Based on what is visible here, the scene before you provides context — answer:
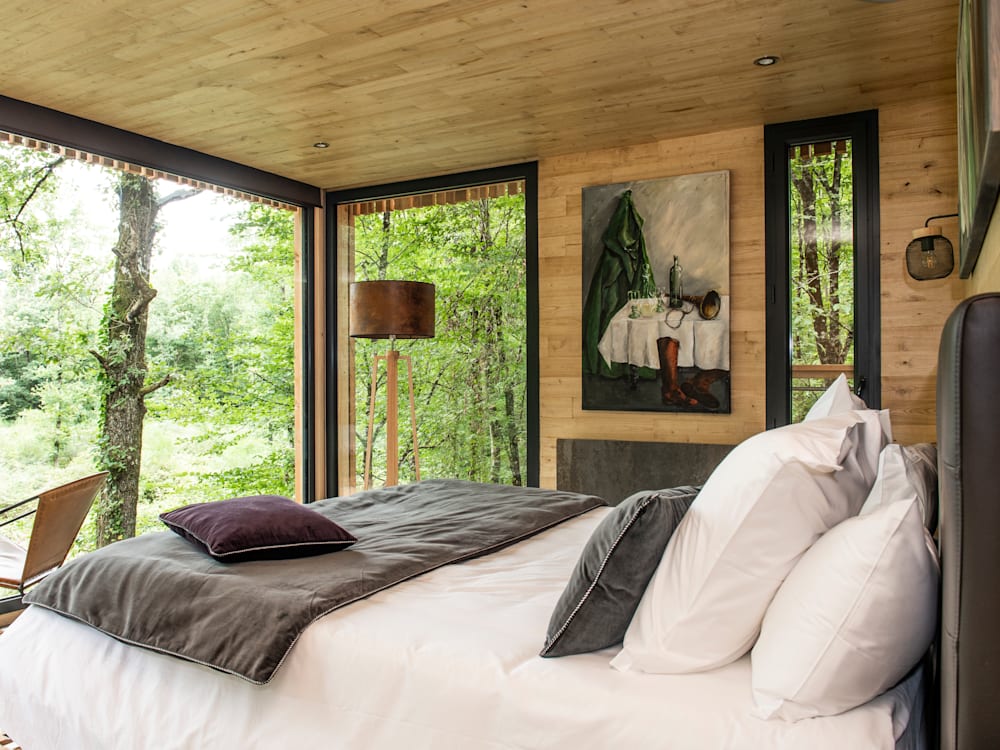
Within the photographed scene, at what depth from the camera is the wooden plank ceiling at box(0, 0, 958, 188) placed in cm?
298

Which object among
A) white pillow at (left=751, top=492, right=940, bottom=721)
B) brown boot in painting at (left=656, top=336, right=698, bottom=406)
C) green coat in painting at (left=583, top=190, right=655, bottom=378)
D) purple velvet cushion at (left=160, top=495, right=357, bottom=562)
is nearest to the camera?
white pillow at (left=751, top=492, right=940, bottom=721)

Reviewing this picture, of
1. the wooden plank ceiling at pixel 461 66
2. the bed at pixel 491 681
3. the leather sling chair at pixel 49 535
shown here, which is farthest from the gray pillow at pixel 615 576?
the leather sling chair at pixel 49 535

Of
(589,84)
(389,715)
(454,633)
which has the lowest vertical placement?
(389,715)

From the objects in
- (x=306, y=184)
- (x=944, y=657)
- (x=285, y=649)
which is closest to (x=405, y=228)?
(x=306, y=184)

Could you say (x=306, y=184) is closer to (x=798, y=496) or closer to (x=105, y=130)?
(x=105, y=130)

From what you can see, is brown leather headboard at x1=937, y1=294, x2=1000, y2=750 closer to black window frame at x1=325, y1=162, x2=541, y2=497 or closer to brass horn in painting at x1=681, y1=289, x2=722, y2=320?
brass horn in painting at x1=681, y1=289, x2=722, y2=320

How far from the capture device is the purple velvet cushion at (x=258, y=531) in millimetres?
2221

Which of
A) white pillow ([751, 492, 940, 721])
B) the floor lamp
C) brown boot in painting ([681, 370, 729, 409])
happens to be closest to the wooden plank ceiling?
the floor lamp

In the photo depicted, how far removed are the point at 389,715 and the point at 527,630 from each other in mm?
349

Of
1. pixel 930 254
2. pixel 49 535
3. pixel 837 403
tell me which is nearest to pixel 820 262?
pixel 930 254

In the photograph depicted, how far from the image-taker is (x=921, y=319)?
392 centimetres

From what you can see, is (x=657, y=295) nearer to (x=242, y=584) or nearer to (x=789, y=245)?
(x=789, y=245)

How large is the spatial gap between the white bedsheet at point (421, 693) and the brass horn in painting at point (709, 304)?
93.5 inches

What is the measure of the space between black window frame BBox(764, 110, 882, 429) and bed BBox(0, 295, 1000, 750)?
7.46ft
